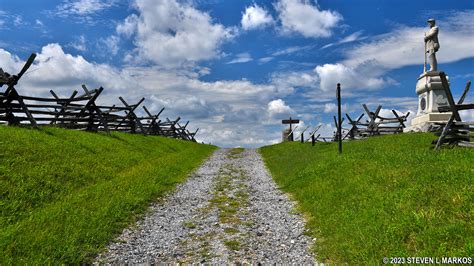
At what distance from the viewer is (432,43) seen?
104ft

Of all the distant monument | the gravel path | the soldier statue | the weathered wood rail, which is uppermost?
the soldier statue

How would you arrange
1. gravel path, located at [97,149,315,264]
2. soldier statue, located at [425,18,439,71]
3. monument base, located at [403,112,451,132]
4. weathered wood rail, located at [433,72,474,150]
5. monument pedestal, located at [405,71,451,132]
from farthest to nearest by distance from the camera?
soldier statue, located at [425,18,439,71]
monument pedestal, located at [405,71,451,132]
monument base, located at [403,112,451,132]
weathered wood rail, located at [433,72,474,150]
gravel path, located at [97,149,315,264]

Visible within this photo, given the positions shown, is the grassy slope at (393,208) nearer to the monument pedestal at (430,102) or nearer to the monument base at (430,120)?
the monument base at (430,120)

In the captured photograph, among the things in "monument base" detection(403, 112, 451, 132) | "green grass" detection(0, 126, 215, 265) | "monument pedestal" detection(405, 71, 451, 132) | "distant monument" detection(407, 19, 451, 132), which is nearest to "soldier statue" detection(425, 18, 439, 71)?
"distant monument" detection(407, 19, 451, 132)

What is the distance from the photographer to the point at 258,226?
9203 mm

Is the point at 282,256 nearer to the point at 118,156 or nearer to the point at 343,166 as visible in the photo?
the point at 343,166

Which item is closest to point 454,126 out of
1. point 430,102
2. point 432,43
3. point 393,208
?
point 393,208

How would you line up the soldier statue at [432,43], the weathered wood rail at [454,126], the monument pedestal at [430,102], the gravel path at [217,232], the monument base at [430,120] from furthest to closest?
the soldier statue at [432,43], the monument pedestal at [430,102], the monument base at [430,120], the weathered wood rail at [454,126], the gravel path at [217,232]

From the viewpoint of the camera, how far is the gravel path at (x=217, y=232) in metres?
7.14

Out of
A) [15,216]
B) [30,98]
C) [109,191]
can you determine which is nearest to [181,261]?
[15,216]

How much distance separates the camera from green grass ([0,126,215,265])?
23.5ft

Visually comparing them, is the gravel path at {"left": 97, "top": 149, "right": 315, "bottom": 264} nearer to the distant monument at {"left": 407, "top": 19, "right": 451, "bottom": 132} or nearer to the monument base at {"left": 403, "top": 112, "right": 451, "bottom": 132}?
A: the monument base at {"left": 403, "top": 112, "right": 451, "bottom": 132}

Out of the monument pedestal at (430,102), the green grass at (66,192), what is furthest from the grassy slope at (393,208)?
the monument pedestal at (430,102)

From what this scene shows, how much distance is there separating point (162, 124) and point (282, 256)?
4432 centimetres
